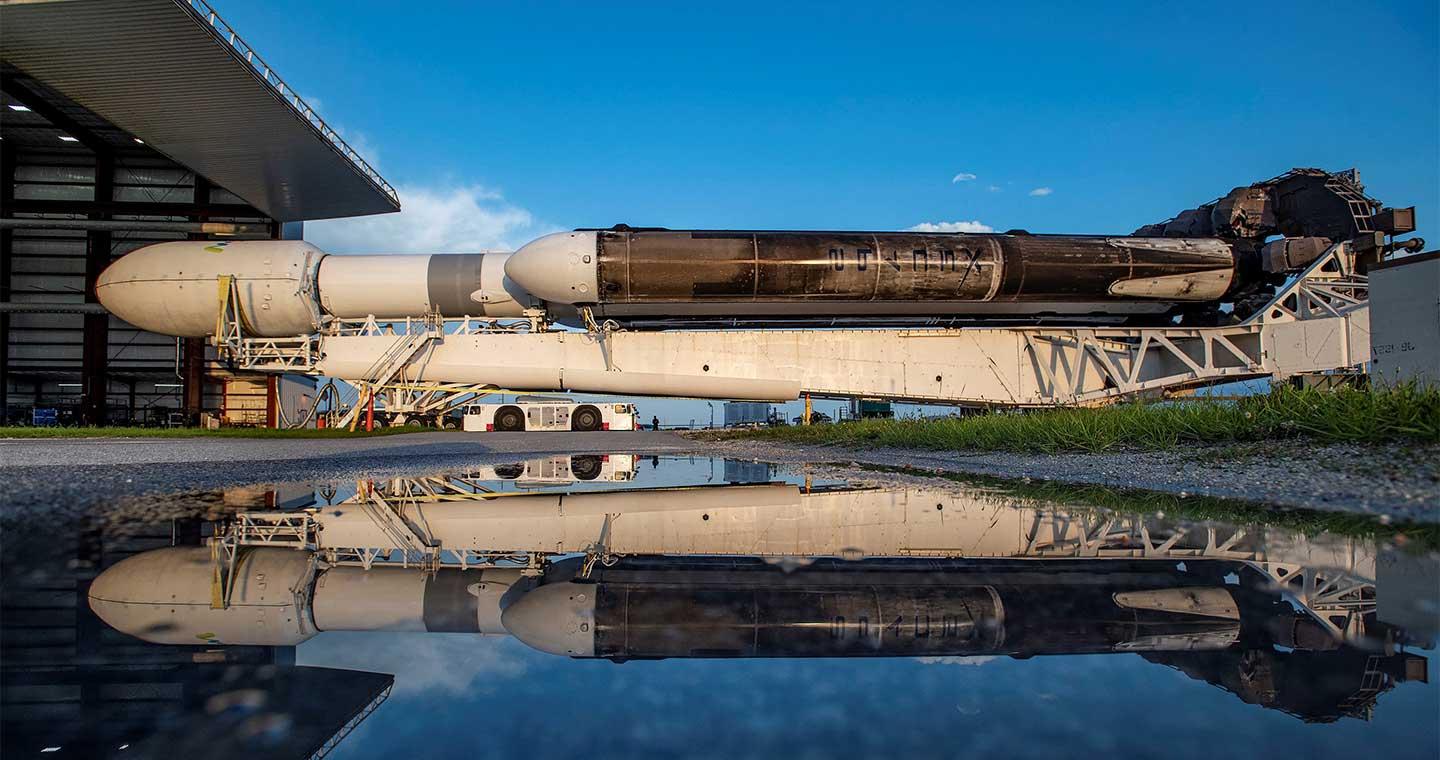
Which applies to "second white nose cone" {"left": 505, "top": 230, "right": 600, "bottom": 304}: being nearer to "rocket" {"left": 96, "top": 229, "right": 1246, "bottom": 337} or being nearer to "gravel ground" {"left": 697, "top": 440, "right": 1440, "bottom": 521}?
"rocket" {"left": 96, "top": 229, "right": 1246, "bottom": 337}

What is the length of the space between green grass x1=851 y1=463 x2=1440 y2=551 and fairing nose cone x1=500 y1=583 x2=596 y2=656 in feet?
7.14

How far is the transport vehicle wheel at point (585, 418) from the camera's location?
17984mm

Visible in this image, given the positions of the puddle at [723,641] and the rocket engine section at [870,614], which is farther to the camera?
the rocket engine section at [870,614]

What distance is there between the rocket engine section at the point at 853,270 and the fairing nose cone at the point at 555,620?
10.6 m

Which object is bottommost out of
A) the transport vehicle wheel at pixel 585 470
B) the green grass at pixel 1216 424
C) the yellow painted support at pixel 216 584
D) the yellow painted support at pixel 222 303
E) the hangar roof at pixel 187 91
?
the transport vehicle wheel at pixel 585 470

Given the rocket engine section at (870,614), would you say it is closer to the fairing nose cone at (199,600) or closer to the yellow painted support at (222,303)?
the fairing nose cone at (199,600)

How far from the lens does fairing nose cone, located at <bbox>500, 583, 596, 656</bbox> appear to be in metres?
1.28

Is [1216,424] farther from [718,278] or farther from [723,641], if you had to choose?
[718,278]

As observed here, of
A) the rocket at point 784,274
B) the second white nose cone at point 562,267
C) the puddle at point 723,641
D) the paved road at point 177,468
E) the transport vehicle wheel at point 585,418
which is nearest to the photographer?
the puddle at point 723,641

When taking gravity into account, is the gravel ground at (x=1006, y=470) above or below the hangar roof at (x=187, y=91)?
below

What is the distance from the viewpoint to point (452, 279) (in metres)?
13.7

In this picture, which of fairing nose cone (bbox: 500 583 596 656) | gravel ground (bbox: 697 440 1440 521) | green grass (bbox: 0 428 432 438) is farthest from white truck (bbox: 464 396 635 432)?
fairing nose cone (bbox: 500 583 596 656)

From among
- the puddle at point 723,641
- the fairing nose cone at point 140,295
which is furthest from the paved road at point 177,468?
the fairing nose cone at point 140,295

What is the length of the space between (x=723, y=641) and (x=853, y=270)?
447 inches
